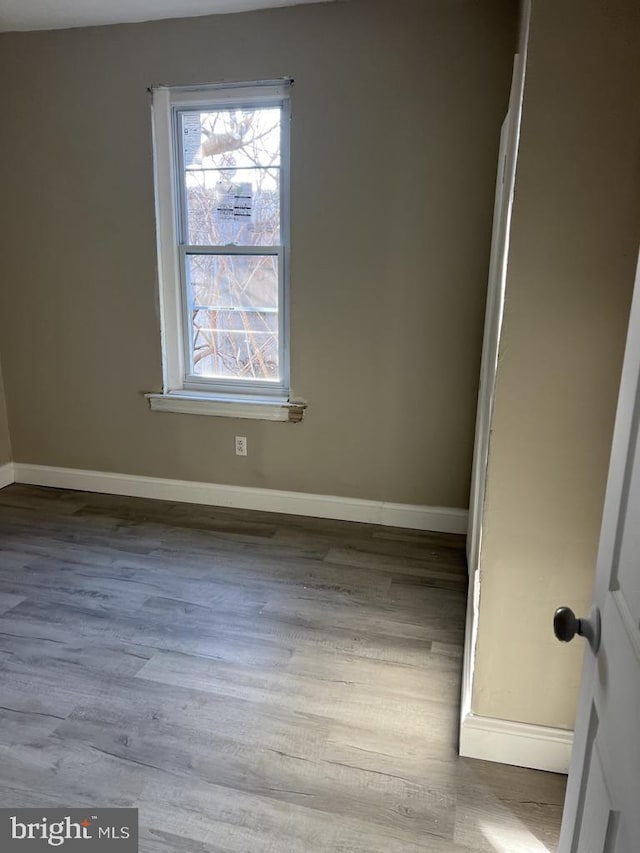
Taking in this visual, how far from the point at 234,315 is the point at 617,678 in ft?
9.14

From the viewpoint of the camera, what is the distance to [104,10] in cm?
280

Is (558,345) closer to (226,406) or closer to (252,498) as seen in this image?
(226,406)

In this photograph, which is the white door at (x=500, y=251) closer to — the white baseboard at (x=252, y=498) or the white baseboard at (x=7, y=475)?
the white baseboard at (x=252, y=498)

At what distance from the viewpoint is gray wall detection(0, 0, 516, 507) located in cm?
270

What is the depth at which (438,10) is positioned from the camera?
259 centimetres

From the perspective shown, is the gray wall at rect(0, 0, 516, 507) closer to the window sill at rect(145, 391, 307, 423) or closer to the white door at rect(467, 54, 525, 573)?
the window sill at rect(145, 391, 307, 423)

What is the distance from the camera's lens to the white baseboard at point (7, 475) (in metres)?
3.69

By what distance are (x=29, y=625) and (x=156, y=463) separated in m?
1.38

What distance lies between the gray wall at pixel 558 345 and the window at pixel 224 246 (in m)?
1.86

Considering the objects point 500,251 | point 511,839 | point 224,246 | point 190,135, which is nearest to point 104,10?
point 190,135

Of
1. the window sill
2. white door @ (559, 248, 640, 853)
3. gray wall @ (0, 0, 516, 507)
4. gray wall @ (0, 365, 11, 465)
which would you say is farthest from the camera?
gray wall @ (0, 365, 11, 465)

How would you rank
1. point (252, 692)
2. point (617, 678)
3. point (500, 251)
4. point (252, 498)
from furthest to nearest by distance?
point (252, 498) < point (500, 251) < point (252, 692) < point (617, 678)

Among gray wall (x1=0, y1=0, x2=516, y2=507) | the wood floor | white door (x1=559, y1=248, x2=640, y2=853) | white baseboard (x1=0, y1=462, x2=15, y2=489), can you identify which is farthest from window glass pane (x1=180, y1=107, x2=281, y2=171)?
white door (x1=559, y1=248, x2=640, y2=853)

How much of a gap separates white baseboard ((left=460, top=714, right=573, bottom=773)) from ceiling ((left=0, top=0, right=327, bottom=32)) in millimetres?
2997
